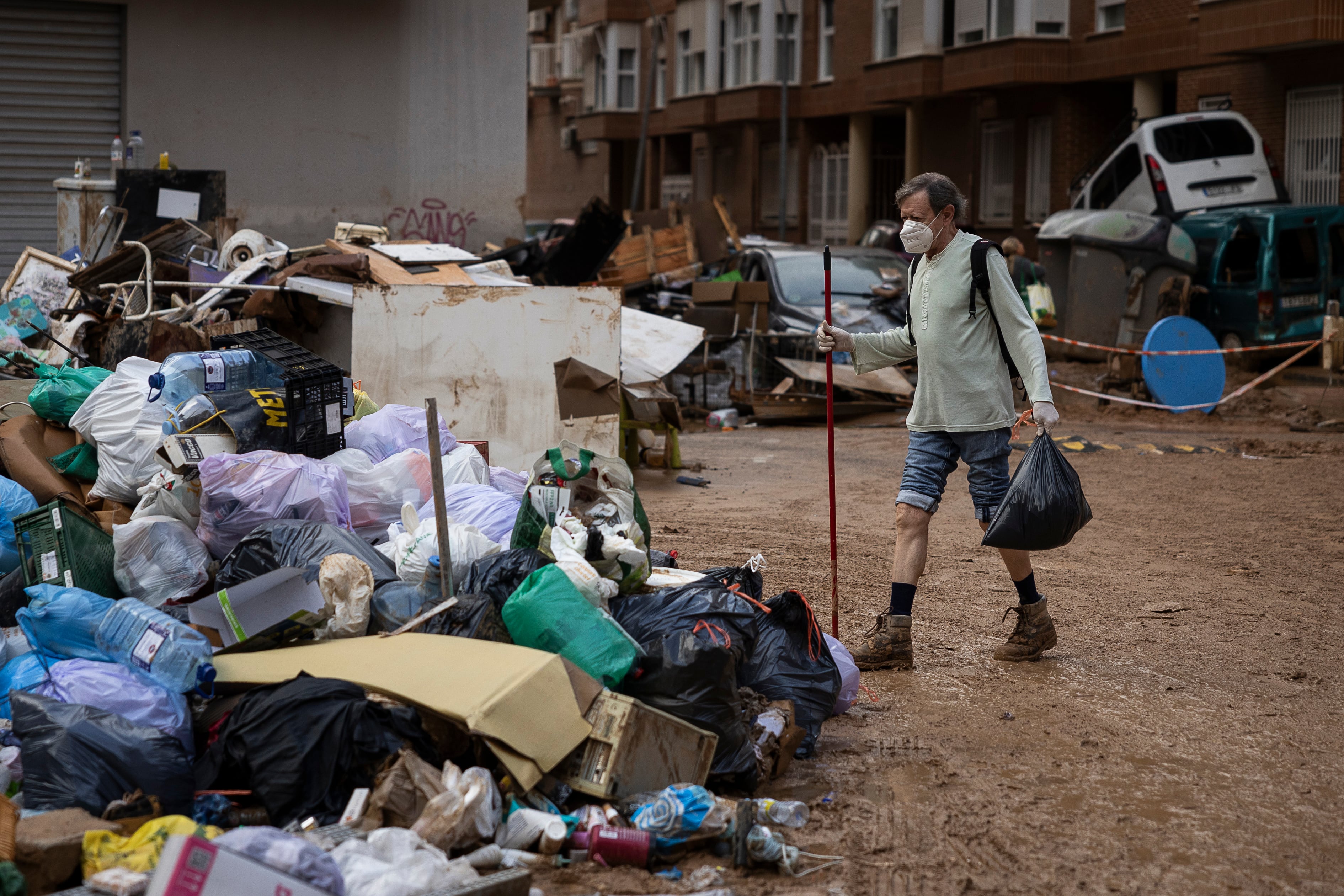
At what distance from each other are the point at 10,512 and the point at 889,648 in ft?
11.7

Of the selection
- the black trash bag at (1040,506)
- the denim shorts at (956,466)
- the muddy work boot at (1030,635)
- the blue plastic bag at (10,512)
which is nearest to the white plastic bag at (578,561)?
the denim shorts at (956,466)

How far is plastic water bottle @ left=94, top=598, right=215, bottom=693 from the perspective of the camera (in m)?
3.84

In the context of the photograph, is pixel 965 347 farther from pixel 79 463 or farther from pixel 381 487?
pixel 79 463

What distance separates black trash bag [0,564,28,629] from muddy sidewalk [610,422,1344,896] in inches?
95.1

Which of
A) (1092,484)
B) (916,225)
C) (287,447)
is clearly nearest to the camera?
(916,225)

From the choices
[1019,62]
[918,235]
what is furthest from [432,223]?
[1019,62]

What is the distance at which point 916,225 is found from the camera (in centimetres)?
521

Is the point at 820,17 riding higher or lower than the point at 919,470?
higher

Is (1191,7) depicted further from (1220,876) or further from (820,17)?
(1220,876)

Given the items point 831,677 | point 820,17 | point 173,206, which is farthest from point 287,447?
point 820,17

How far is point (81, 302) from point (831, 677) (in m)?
7.84

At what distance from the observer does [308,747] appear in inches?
138

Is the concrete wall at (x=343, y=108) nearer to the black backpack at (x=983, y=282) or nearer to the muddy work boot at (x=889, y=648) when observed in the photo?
the black backpack at (x=983, y=282)

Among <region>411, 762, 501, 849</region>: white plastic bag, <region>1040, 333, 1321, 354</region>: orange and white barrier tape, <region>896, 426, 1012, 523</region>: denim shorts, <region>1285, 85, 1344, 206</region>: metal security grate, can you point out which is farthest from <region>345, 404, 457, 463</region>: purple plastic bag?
<region>1285, 85, 1344, 206</region>: metal security grate
